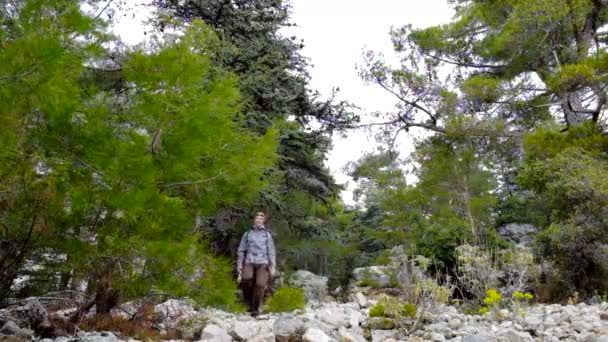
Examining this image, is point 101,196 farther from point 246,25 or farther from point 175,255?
point 246,25

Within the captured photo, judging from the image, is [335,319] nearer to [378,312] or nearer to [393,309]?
[378,312]

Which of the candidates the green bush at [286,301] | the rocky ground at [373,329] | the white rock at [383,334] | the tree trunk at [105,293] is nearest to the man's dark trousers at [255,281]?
the green bush at [286,301]

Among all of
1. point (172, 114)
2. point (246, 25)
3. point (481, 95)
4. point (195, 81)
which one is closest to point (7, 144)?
point (172, 114)

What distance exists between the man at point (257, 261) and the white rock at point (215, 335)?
9.66 ft

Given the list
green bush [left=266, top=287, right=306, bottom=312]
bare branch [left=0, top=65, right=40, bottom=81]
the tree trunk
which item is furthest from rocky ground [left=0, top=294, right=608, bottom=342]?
green bush [left=266, top=287, right=306, bottom=312]

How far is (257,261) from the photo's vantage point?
692cm

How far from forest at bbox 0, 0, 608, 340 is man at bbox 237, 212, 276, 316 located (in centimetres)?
56

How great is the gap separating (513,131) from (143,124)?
1001cm

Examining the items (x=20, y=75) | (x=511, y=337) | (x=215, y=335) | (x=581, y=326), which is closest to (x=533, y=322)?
(x=581, y=326)

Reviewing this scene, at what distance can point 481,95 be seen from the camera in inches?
432

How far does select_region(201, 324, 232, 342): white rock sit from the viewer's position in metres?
3.71

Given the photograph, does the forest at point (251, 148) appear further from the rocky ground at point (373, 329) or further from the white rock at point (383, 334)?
the white rock at point (383, 334)

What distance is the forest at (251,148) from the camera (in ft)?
10.7

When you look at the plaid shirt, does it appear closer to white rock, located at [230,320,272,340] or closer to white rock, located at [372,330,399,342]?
white rock, located at [230,320,272,340]
